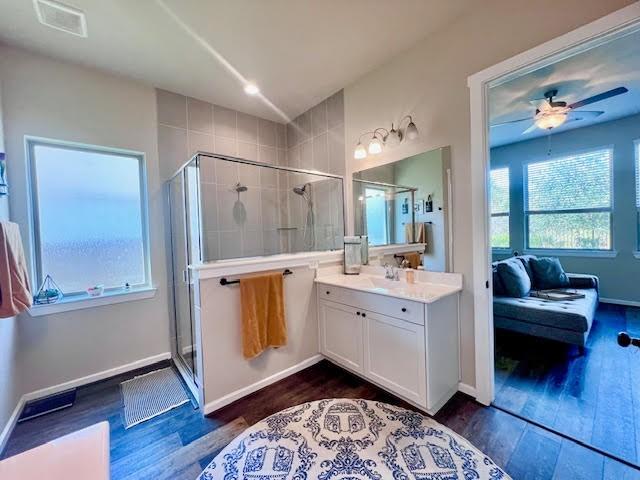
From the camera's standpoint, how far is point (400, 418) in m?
1.80

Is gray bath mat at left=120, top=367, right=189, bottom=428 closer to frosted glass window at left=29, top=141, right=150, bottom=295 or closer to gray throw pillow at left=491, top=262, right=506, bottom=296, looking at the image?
frosted glass window at left=29, top=141, right=150, bottom=295

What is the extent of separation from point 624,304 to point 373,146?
4652mm

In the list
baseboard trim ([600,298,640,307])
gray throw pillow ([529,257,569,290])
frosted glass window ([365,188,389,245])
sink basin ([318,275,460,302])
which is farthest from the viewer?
baseboard trim ([600,298,640,307])

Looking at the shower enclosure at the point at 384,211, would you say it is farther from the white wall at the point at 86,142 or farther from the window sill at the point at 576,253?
the window sill at the point at 576,253

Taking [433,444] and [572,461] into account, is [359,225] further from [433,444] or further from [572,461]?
[572,461]

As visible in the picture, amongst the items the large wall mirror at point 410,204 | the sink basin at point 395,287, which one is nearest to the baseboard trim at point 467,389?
the sink basin at point 395,287

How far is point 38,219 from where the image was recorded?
7.33 ft

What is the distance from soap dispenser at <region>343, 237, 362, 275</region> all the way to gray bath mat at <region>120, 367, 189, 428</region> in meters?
1.80

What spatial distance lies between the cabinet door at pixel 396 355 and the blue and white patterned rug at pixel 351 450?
0.56 ft

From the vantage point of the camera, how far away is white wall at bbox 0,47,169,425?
2094mm

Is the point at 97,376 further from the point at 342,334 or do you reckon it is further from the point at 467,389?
the point at 467,389

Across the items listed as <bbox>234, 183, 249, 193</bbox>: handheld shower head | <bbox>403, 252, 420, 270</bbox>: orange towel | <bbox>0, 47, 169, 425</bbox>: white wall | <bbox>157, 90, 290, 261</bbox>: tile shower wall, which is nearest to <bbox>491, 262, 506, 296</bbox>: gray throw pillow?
<bbox>403, 252, 420, 270</bbox>: orange towel

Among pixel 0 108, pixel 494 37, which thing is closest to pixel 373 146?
pixel 494 37

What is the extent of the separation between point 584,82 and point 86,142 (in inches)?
187
